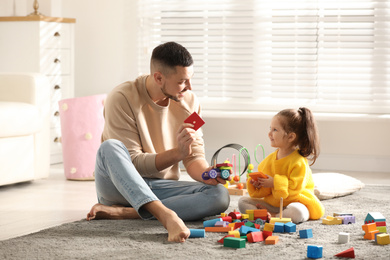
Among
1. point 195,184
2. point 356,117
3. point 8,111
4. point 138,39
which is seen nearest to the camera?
point 195,184

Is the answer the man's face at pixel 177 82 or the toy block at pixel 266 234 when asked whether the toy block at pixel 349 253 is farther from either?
the man's face at pixel 177 82

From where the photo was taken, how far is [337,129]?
4324mm

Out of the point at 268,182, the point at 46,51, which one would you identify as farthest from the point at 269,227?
the point at 46,51

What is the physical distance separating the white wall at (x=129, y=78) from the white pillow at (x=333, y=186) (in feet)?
3.14

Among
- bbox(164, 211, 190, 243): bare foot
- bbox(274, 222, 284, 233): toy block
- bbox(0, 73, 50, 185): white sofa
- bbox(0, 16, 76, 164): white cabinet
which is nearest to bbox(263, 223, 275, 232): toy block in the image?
bbox(274, 222, 284, 233): toy block

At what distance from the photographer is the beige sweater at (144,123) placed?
8.02 feet

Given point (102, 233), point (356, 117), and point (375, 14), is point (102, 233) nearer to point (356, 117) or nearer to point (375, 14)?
point (356, 117)

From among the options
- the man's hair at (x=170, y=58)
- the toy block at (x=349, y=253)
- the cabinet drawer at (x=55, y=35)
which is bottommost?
the toy block at (x=349, y=253)

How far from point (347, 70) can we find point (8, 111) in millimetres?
2243

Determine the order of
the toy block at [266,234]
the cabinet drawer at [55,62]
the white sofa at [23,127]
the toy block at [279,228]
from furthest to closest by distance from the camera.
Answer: the cabinet drawer at [55,62]
the white sofa at [23,127]
the toy block at [279,228]
the toy block at [266,234]

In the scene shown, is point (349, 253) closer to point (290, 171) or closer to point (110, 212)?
point (290, 171)

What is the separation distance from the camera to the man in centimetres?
231

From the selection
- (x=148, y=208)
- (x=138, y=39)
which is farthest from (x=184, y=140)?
(x=138, y=39)

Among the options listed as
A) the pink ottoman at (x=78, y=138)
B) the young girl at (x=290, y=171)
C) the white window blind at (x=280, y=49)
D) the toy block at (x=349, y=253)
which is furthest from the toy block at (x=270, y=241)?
the white window blind at (x=280, y=49)
